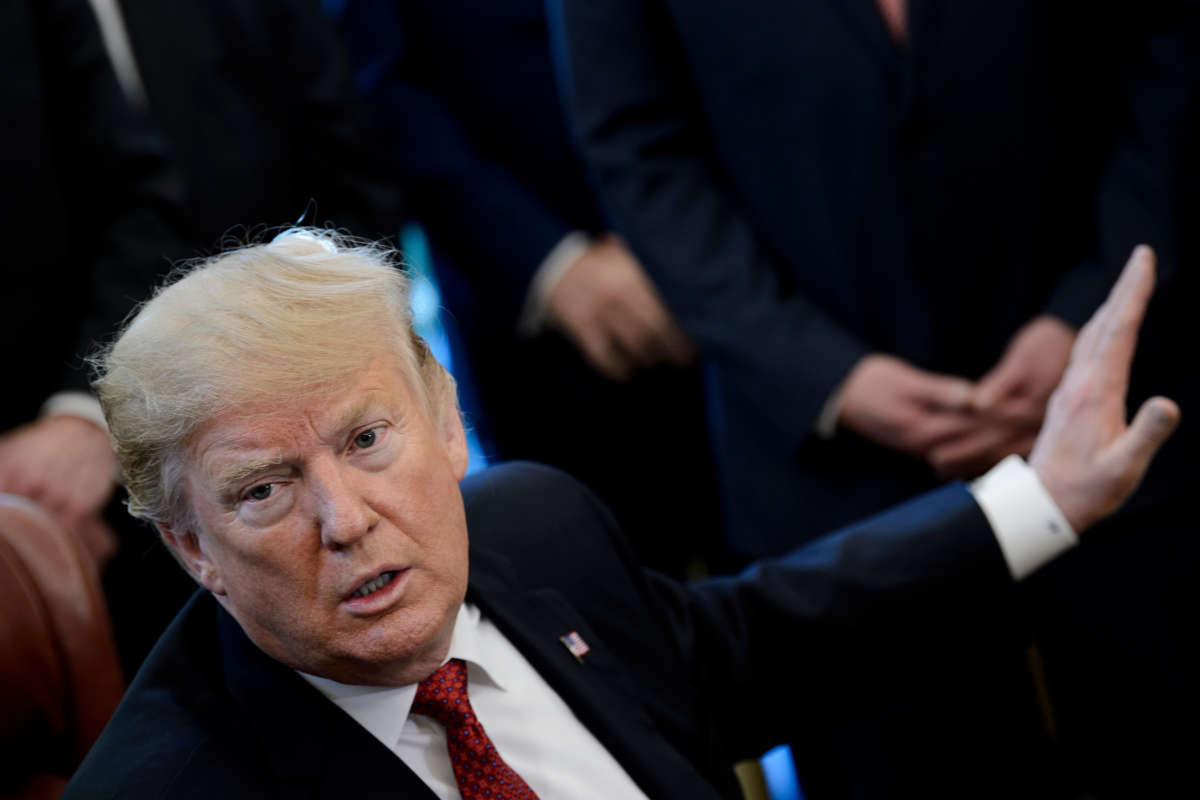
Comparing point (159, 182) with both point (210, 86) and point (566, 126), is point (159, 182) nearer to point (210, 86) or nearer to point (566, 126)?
point (210, 86)

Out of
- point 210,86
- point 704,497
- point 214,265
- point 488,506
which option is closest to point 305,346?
point 214,265

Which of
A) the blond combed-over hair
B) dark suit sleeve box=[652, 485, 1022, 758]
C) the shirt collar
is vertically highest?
the blond combed-over hair

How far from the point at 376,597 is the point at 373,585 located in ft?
0.04

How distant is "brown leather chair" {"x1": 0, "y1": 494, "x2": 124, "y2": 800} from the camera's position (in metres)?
1.36

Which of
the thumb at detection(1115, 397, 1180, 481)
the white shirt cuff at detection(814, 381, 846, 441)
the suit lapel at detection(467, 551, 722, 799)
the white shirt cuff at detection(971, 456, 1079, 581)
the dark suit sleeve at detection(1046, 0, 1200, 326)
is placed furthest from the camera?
the white shirt cuff at detection(814, 381, 846, 441)

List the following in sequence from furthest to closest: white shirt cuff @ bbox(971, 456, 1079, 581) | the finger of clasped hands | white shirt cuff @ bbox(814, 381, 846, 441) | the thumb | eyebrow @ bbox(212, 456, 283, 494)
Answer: the finger of clasped hands → white shirt cuff @ bbox(814, 381, 846, 441) → white shirt cuff @ bbox(971, 456, 1079, 581) → the thumb → eyebrow @ bbox(212, 456, 283, 494)

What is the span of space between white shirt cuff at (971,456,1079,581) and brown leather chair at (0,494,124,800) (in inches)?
39.6

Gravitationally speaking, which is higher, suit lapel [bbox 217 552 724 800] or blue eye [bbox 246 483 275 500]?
blue eye [bbox 246 483 275 500]

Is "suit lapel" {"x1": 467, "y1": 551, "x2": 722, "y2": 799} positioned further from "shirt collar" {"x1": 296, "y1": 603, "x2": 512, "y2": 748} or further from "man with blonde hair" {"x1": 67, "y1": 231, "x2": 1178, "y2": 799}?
"shirt collar" {"x1": 296, "y1": 603, "x2": 512, "y2": 748}

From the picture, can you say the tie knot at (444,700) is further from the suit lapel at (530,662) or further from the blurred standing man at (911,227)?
the blurred standing man at (911,227)

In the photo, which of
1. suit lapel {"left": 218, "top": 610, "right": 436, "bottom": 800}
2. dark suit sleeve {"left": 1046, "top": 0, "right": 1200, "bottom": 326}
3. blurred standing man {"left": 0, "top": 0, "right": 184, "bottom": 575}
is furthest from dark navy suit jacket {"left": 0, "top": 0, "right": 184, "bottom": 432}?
dark suit sleeve {"left": 1046, "top": 0, "right": 1200, "bottom": 326}

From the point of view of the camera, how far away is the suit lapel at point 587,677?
4.42ft

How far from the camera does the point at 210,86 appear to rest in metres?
2.36

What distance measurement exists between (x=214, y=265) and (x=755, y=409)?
1133 mm
